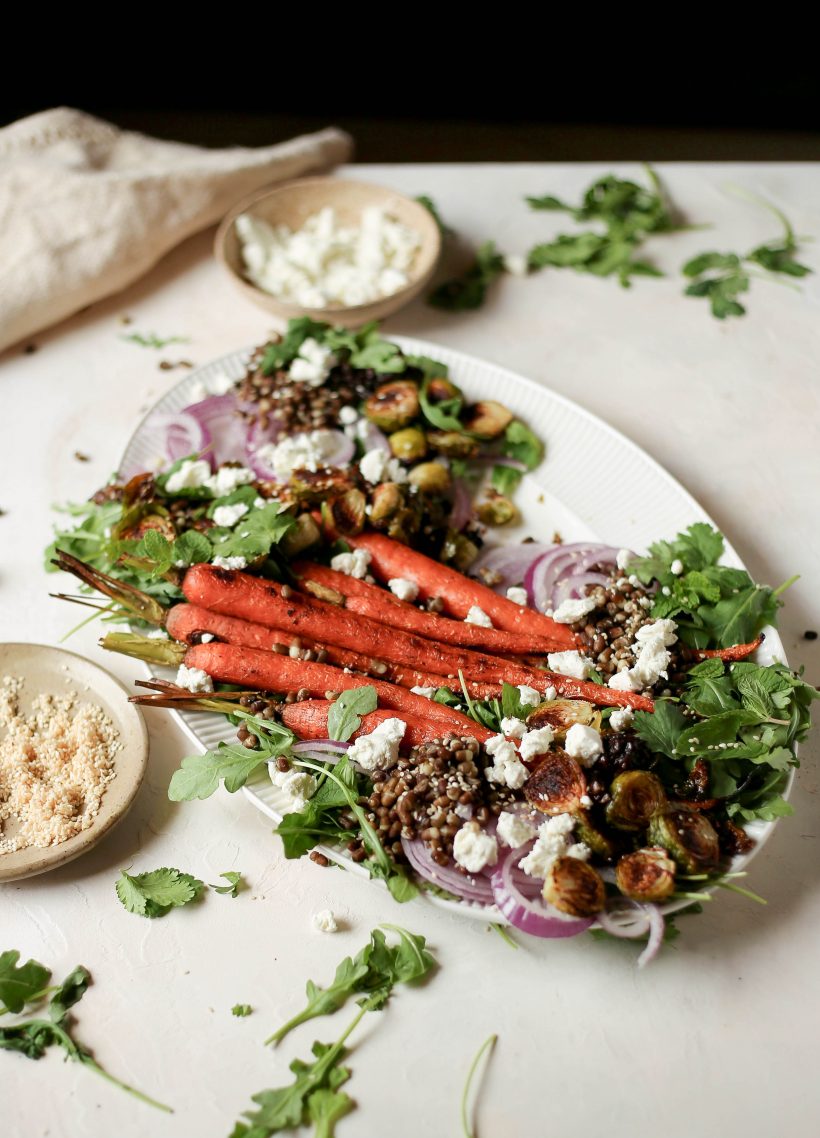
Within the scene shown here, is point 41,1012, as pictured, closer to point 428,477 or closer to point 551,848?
point 551,848

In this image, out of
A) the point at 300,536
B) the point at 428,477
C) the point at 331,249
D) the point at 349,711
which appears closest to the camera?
the point at 349,711

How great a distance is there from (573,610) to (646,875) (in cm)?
74

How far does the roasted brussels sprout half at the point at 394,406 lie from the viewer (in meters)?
2.84

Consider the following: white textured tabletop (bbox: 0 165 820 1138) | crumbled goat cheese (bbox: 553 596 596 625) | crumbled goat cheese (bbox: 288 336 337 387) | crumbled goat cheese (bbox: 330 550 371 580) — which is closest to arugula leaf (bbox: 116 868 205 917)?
white textured tabletop (bbox: 0 165 820 1138)

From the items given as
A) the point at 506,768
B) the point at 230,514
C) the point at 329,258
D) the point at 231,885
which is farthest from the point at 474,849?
the point at 329,258

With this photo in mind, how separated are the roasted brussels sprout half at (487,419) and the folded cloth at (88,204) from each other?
144 cm

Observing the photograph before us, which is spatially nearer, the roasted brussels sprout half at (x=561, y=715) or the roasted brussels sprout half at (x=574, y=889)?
the roasted brussels sprout half at (x=574, y=889)

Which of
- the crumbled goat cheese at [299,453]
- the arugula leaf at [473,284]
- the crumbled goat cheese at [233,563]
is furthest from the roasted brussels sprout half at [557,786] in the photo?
the arugula leaf at [473,284]

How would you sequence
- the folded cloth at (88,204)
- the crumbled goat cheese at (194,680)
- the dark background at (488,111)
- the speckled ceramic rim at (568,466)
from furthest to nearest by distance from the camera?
the dark background at (488,111)
the folded cloth at (88,204)
the speckled ceramic rim at (568,466)
the crumbled goat cheese at (194,680)

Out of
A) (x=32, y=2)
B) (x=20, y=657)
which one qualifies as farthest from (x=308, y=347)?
(x=32, y=2)

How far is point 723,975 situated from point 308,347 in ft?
6.63

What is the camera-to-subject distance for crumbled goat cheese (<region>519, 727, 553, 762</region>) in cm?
207

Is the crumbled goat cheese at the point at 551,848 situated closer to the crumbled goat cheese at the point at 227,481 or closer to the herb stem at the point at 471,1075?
the herb stem at the point at 471,1075

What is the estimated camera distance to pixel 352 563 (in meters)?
2.57
